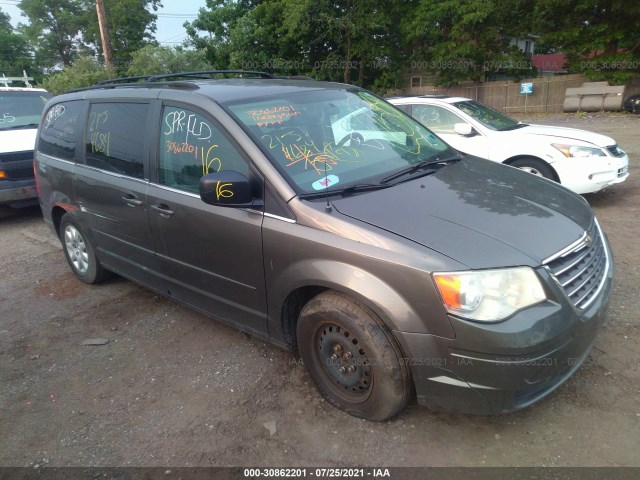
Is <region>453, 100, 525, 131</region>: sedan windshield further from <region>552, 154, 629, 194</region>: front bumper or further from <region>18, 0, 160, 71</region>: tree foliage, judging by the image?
<region>18, 0, 160, 71</region>: tree foliage

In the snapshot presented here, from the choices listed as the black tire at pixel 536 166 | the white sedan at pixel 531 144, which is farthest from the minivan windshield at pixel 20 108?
the black tire at pixel 536 166

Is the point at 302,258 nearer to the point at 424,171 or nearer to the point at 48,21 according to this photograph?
the point at 424,171

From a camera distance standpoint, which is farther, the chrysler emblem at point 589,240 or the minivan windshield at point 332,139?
the minivan windshield at point 332,139

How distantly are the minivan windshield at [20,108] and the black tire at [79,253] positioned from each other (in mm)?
3987

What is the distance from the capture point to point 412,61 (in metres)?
25.5

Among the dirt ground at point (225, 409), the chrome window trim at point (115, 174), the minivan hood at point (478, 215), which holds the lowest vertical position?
the dirt ground at point (225, 409)

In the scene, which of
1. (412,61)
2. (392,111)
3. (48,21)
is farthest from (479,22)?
(48,21)

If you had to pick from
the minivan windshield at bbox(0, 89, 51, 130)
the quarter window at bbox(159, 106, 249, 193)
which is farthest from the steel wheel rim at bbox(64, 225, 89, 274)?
the minivan windshield at bbox(0, 89, 51, 130)

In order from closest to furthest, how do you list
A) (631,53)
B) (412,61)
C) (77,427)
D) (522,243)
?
(522,243) → (77,427) → (631,53) → (412,61)

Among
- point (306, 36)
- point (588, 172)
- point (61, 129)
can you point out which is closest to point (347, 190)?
point (61, 129)

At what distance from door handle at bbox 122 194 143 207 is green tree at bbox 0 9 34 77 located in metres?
63.3

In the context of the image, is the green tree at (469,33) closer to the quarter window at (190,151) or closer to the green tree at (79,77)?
the green tree at (79,77)

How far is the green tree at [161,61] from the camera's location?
19750 millimetres

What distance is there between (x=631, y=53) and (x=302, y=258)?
22077mm
